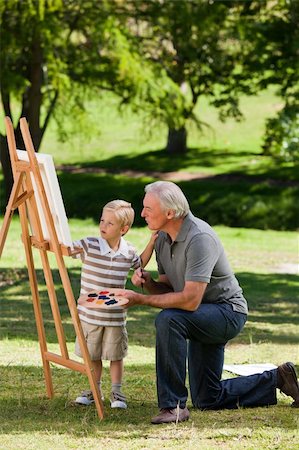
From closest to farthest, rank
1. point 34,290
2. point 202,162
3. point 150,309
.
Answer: point 34,290 → point 150,309 → point 202,162

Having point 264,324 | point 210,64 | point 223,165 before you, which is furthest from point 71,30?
point 264,324

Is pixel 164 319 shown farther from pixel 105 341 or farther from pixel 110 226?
pixel 110 226

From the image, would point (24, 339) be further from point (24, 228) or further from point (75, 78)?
point (75, 78)

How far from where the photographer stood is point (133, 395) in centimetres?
719

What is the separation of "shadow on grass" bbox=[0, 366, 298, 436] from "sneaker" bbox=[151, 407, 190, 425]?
0.16 feet

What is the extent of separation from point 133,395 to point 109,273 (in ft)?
3.56

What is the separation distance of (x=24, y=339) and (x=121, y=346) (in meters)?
3.54

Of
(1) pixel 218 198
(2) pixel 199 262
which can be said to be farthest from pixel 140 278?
(1) pixel 218 198

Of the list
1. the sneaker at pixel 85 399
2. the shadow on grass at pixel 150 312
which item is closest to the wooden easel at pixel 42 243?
the sneaker at pixel 85 399

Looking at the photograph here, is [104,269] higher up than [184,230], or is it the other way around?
[184,230]

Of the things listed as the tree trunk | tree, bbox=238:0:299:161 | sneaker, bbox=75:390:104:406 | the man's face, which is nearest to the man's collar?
the man's face

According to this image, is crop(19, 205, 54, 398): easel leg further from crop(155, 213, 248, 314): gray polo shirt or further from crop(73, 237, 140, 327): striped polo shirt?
crop(155, 213, 248, 314): gray polo shirt

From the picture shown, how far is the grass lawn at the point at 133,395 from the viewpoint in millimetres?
5758

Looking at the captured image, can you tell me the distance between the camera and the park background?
6.30m
